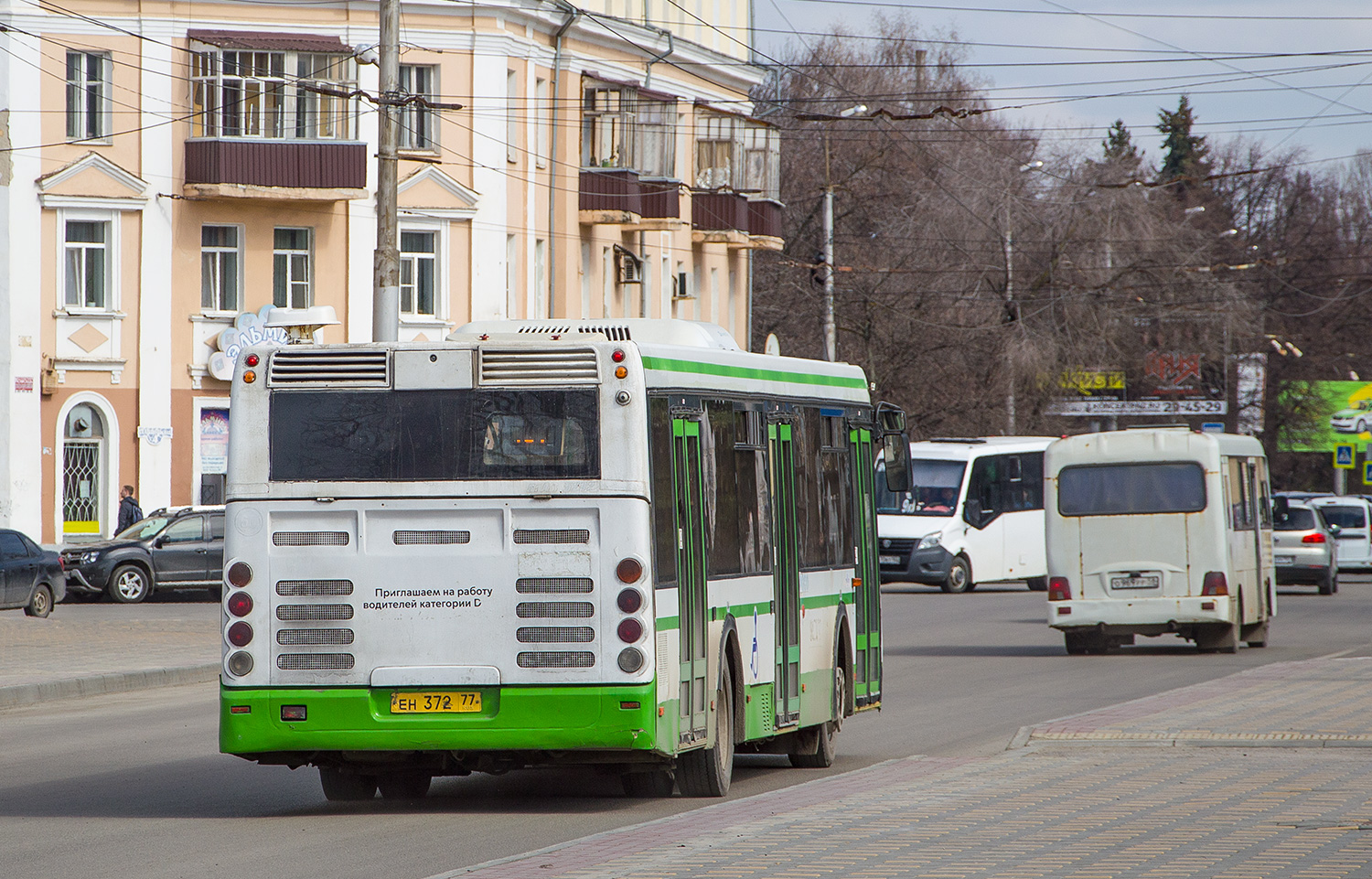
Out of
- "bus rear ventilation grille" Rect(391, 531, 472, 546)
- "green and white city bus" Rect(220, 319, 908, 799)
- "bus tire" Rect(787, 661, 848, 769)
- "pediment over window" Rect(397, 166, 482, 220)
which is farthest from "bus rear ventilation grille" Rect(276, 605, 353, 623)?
"pediment over window" Rect(397, 166, 482, 220)

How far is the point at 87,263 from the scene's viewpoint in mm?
40906

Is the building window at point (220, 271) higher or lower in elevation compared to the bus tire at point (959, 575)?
higher

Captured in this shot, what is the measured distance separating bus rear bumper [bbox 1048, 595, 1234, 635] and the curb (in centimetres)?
920

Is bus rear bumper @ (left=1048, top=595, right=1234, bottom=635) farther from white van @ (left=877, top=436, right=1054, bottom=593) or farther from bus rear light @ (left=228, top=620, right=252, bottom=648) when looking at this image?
white van @ (left=877, top=436, right=1054, bottom=593)

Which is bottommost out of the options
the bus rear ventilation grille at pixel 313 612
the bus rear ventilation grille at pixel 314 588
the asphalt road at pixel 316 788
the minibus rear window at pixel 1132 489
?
the asphalt road at pixel 316 788

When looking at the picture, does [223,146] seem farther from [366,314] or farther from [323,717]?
[323,717]

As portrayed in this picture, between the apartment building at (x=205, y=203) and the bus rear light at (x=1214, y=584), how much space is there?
1934cm

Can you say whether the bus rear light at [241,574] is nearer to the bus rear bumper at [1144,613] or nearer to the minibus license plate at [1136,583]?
the bus rear bumper at [1144,613]

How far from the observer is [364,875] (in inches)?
349

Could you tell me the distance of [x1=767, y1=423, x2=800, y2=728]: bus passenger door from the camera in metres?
12.5

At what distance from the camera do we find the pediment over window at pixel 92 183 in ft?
133

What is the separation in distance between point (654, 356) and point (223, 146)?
31.6 metres

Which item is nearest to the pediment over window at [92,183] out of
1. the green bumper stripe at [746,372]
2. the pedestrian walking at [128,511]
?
the pedestrian walking at [128,511]

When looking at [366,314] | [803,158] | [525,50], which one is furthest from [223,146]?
[803,158]
